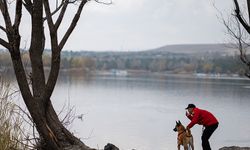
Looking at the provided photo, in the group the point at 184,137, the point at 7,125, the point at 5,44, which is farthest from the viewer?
the point at 184,137

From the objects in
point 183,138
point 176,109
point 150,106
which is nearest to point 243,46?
point 183,138

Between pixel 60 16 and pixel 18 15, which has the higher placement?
pixel 60 16

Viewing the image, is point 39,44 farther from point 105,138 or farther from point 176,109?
point 176,109

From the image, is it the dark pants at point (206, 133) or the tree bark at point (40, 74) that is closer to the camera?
the tree bark at point (40, 74)

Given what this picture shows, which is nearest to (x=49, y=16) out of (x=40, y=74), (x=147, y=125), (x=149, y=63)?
(x=40, y=74)

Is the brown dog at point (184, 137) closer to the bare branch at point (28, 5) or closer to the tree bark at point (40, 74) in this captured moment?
the tree bark at point (40, 74)

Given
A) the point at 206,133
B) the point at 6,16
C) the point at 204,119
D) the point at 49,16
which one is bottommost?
the point at 206,133

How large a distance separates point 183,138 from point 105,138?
13.3m

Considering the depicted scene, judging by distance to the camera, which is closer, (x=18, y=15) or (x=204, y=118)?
(x=18, y=15)

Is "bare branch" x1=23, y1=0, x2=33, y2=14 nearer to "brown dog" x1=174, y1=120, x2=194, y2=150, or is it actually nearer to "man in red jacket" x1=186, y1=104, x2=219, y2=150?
"man in red jacket" x1=186, y1=104, x2=219, y2=150

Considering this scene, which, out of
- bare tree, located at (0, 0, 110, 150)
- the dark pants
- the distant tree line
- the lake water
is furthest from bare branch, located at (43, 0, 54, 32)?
the distant tree line

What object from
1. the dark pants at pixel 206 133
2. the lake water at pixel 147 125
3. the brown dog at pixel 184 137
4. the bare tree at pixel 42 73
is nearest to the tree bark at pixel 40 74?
the bare tree at pixel 42 73

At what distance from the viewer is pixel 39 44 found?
7211 millimetres

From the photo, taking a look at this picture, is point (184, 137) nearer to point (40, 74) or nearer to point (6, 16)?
point (40, 74)
